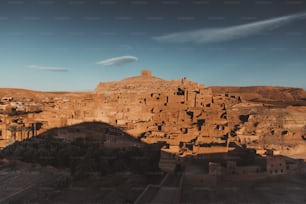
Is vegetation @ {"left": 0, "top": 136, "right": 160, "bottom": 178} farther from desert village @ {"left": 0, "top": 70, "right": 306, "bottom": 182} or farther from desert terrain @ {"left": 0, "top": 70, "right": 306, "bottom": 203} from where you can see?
desert village @ {"left": 0, "top": 70, "right": 306, "bottom": 182}

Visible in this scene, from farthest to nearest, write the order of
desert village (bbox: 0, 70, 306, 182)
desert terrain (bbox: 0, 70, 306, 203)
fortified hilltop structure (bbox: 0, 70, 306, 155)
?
fortified hilltop structure (bbox: 0, 70, 306, 155) → desert village (bbox: 0, 70, 306, 182) → desert terrain (bbox: 0, 70, 306, 203)

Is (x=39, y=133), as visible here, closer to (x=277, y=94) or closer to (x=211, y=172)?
(x=211, y=172)

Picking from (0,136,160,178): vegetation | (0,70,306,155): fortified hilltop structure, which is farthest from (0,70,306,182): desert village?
(0,136,160,178): vegetation

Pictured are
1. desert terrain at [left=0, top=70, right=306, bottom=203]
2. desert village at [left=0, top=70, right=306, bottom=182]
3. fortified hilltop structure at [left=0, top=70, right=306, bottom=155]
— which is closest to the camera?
desert terrain at [left=0, top=70, right=306, bottom=203]

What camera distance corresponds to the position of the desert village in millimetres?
15133

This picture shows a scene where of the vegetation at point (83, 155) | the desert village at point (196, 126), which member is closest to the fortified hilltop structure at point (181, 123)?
the desert village at point (196, 126)

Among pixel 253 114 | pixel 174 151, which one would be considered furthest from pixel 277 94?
pixel 174 151

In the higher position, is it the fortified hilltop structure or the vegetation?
the fortified hilltop structure

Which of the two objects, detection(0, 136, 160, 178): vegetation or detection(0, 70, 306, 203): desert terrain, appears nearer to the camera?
detection(0, 70, 306, 203): desert terrain

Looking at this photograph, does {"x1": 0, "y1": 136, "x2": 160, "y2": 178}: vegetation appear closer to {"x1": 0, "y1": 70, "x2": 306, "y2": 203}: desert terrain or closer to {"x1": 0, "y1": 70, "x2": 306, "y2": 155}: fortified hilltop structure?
{"x1": 0, "y1": 70, "x2": 306, "y2": 203}: desert terrain

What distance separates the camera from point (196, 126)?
20.6 meters

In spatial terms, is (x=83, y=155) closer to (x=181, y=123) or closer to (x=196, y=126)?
(x=181, y=123)

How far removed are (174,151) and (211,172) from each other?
2.66 metres

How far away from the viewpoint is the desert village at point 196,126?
596 inches
